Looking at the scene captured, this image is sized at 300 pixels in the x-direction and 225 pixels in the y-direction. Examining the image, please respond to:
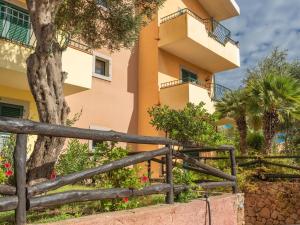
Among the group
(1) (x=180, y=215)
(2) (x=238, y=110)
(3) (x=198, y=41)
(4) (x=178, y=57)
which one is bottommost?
(1) (x=180, y=215)

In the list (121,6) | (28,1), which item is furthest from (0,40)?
(121,6)

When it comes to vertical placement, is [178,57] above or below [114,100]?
above

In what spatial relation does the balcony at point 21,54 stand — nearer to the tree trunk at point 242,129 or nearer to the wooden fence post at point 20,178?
the wooden fence post at point 20,178

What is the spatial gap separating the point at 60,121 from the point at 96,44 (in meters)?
4.87

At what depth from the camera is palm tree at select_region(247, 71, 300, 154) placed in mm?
14086

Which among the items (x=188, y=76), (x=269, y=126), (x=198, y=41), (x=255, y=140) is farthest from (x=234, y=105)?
(x=198, y=41)

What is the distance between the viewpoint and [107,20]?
10398mm

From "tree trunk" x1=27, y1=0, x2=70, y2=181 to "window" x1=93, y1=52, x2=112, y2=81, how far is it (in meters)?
7.45

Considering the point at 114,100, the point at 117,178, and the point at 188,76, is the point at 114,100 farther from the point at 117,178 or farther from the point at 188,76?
the point at 117,178

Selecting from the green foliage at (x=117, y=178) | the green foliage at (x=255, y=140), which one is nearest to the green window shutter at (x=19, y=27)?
the green foliage at (x=117, y=178)

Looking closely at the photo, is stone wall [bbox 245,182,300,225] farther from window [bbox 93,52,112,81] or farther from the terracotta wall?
window [bbox 93,52,112,81]

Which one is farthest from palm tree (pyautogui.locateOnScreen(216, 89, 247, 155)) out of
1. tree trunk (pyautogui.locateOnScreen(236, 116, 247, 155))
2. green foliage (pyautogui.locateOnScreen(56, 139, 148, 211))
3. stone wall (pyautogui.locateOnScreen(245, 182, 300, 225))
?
Answer: green foliage (pyautogui.locateOnScreen(56, 139, 148, 211))

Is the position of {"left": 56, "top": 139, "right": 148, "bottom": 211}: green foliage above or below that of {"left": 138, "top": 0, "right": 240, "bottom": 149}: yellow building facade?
below

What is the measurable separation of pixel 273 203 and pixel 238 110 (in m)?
5.93
